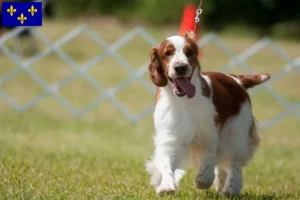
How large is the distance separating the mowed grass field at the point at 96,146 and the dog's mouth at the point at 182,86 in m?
0.80

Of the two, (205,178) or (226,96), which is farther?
(226,96)

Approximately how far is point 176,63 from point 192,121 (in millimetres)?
602

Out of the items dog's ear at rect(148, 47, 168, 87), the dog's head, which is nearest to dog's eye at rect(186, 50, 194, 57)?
the dog's head

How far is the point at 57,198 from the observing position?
5.40 meters

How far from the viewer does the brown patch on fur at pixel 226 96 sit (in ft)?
20.1

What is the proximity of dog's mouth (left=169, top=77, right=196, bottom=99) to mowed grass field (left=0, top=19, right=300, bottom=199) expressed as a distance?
0.80 metres

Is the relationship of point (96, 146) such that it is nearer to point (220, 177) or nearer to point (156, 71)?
point (220, 177)

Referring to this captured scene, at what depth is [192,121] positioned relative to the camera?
589 cm

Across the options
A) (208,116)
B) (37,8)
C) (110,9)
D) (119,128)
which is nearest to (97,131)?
(119,128)

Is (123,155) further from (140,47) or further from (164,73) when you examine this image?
(140,47)

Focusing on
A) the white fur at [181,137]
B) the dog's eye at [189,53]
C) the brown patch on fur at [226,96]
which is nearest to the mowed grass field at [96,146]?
the white fur at [181,137]

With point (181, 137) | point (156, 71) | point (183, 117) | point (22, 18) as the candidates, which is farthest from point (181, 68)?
point (22, 18)

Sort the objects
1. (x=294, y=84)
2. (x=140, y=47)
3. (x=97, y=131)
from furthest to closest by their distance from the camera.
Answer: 1. (x=140, y=47)
2. (x=294, y=84)
3. (x=97, y=131)

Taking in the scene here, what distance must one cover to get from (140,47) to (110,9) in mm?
14304
